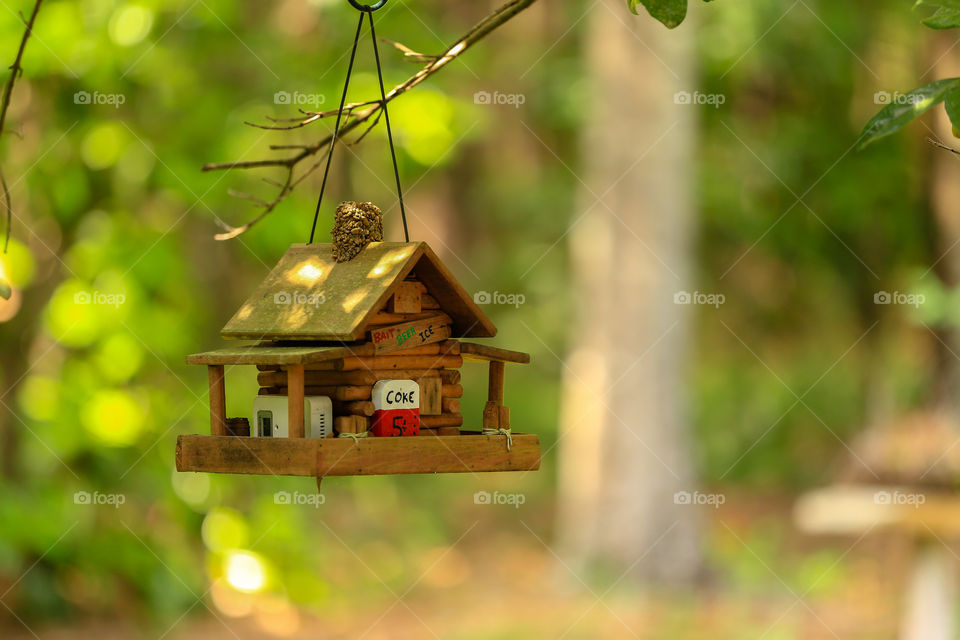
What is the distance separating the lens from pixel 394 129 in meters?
6.59

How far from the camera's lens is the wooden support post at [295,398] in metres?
2.40

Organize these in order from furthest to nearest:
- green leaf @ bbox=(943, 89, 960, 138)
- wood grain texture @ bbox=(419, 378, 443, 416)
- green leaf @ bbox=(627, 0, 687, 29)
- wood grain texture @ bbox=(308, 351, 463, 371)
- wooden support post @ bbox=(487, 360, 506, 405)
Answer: wooden support post @ bbox=(487, 360, 506, 405) < wood grain texture @ bbox=(419, 378, 443, 416) < wood grain texture @ bbox=(308, 351, 463, 371) < green leaf @ bbox=(627, 0, 687, 29) < green leaf @ bbox=(943, 89, 960, 138)

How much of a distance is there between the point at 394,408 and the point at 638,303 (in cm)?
705

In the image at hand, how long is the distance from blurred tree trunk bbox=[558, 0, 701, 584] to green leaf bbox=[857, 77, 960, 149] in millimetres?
7698

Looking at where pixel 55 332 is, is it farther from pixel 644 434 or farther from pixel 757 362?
pixel 757 362

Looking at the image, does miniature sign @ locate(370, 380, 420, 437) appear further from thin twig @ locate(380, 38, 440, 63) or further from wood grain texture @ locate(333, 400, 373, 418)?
thin twig @ locate(380, 38, 440, 63)

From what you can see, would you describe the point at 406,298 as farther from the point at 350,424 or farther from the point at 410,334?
the point at 350,424

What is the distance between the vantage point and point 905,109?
5.75ft

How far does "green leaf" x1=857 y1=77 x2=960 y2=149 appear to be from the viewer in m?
1.71

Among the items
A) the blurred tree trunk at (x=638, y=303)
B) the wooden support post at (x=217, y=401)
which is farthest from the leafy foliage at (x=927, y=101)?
the blurred tree trunk at (x=638, y=303)

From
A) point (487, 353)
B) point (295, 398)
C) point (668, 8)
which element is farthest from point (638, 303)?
point (668, 8)

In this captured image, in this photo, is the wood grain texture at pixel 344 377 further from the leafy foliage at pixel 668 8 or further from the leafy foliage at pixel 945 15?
the leafy foliage at pixel 945 15

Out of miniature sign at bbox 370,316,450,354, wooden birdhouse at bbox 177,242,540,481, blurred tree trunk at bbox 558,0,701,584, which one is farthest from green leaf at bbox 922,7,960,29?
blurred tree trunk at bbox 558,0,701,584

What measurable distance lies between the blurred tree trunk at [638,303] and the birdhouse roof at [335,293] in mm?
6871
